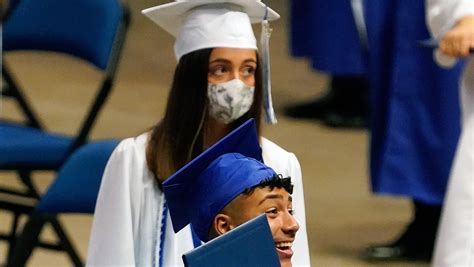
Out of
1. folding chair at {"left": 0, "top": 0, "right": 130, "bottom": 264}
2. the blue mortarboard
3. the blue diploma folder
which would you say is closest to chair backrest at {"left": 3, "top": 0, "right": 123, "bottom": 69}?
folding chair at {"left": 0, "top": 0, "right": 130, "bottom": 264}

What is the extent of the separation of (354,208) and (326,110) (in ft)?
5.68

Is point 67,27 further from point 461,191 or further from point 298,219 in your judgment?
point 298,219

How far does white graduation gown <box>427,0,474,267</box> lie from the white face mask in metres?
0.80

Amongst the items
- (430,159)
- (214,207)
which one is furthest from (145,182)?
Answer: (430,159)

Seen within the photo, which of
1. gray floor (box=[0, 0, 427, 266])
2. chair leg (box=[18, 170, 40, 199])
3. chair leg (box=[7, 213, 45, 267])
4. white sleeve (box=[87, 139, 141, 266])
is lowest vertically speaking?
gray floor (box=[0, 0, 427, 266])

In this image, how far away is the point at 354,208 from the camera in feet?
21.4

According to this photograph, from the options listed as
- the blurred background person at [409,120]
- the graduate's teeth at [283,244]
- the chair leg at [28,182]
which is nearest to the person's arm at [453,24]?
the blurred background person at [409,120]

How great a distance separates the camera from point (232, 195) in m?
2.87

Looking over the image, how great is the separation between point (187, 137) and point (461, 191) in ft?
3.23

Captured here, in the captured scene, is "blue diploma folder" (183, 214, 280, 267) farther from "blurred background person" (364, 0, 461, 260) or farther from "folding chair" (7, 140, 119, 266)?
"blurred background person" (364, 0, 461, 260)

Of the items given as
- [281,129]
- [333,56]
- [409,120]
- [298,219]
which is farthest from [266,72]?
[281,129]

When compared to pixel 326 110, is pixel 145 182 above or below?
above

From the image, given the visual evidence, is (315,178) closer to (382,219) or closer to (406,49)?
(382,219)

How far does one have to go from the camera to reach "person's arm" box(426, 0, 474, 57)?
160 inches
